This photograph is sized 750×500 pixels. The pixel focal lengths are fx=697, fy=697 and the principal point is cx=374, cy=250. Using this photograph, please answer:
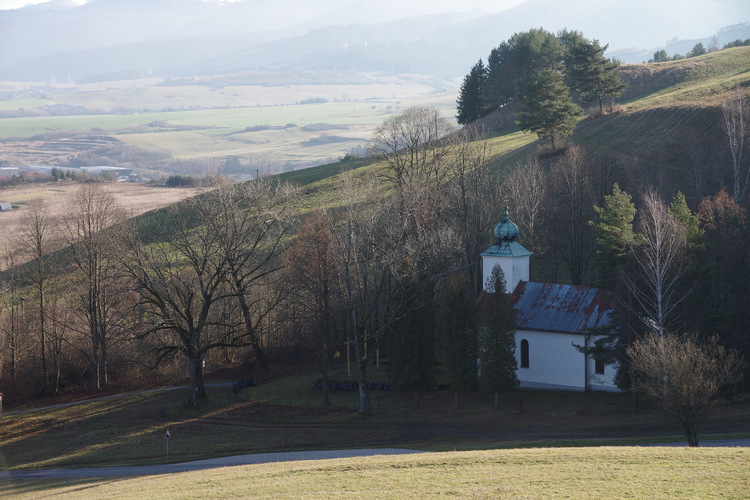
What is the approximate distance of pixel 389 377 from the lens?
42312mm

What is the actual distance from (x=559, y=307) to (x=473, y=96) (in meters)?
72.1

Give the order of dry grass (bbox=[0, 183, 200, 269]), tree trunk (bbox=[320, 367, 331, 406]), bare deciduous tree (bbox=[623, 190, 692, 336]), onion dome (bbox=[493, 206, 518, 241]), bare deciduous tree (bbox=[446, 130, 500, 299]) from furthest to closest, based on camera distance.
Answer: dry grass (bbox=[0, 183, 200, 269]), bare deciduous tree (bbox=[446, 130, 500, 299]), onion dome (bbox=[493, 206, 518, 241]), tree trunk (bbox=[320, 367, 331, 406]), bare deciduous tree (bbox=[623, 190, 692, 336])

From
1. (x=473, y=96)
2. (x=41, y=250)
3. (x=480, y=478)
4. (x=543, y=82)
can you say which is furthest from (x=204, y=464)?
(x=473, y=96)

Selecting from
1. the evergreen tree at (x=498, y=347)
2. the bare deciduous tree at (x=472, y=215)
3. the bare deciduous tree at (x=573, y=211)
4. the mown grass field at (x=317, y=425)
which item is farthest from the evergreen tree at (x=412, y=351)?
the bare deciduous tree at (x=573, y=211)

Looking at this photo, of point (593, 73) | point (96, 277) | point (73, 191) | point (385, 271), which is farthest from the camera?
point (73, 191)

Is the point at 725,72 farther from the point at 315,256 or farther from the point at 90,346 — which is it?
the point at 90,346

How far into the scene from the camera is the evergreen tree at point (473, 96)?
107625 millimetres

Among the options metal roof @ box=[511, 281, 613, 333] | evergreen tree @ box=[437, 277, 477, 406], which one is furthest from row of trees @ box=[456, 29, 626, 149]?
evergreen tree @ box=[437, 277, 477, 406]

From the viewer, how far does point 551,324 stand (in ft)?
134

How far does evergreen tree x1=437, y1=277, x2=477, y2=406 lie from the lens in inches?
1569

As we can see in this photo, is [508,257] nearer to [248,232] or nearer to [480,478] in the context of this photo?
[248,232]

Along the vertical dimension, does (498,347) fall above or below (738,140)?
below

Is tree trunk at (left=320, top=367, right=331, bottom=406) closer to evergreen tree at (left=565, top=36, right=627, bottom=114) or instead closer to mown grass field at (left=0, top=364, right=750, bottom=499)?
mown grass field at (left=0, top=364, right=750, bottom=499)

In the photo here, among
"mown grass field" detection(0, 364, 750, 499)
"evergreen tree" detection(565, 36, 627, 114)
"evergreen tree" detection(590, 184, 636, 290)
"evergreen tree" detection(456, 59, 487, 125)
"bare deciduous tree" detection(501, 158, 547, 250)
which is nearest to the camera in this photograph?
"mown grass field" detection(0, 364, 750, 499)
